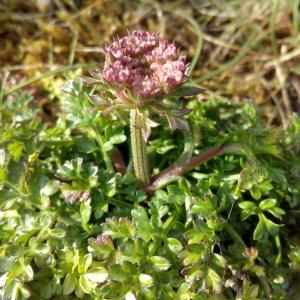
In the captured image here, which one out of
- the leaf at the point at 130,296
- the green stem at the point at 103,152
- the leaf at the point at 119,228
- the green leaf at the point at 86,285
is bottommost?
the green leaf at the point at 86,285

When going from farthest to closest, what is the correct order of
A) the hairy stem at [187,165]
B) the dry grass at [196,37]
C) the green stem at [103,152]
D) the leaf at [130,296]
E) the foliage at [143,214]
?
the dry grass at [196,37], the green stem at [103,152], the hairy stem at [187,165], the foliage at [143,214], the leaf at [130,296]

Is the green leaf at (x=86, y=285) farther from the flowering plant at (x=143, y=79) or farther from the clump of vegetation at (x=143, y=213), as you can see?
the flowering plant at (x=143, y=79)

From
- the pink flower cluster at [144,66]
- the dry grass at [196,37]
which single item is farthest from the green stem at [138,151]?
the dry grass at [196,37]

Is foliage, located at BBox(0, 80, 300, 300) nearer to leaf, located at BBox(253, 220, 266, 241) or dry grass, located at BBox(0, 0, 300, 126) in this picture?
leaf, located at BBox(253, 220, 266, 241)

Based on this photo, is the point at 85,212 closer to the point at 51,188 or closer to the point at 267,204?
the point at 51,188

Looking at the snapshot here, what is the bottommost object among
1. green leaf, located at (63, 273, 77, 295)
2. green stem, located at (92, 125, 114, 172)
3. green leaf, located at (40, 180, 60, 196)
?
green leaf, located at (63, 273, 77, 295)

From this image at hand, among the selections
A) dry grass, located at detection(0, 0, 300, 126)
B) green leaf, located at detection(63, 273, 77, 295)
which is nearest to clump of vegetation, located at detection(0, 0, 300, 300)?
green leaf, located at detection(63, 273, 77, 295)
